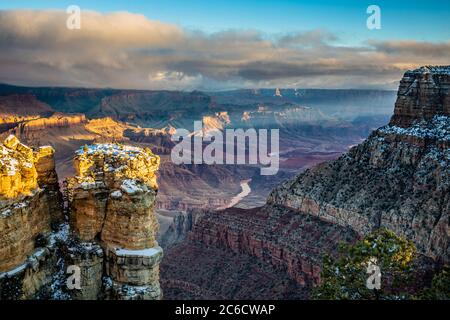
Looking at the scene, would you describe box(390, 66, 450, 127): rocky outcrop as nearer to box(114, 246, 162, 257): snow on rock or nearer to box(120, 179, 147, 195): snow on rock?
box(120, 179, 147, 195): snow on rock

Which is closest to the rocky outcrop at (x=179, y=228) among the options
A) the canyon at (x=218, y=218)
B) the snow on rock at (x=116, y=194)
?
the canyon at (x=218, y=218)

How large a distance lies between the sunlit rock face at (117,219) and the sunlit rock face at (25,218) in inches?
60.7

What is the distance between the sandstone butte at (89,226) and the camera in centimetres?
2458

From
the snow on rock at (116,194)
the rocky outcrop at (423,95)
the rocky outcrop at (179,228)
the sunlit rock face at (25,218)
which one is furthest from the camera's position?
the rocky outcrop at (179,228)

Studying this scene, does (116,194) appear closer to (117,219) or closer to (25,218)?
(117,219)

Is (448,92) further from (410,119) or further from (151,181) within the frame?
(151,181)

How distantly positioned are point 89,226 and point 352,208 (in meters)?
40.5

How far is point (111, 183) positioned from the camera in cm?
2702

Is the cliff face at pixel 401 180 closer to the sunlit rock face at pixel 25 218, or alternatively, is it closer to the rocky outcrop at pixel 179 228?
the rocky outcrop at pixel 179 228

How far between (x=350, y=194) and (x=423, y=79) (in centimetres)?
2054

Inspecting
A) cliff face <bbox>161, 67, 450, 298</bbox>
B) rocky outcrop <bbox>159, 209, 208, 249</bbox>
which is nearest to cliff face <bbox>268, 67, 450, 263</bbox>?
cliff face <bbox>161, 67, 450, 298</bbox>

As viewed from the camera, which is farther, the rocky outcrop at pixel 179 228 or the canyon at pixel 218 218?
the rocky outcrop at pixel 179 228

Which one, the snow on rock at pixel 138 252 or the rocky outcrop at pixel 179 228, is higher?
the snow on rock at pixel 138 252
